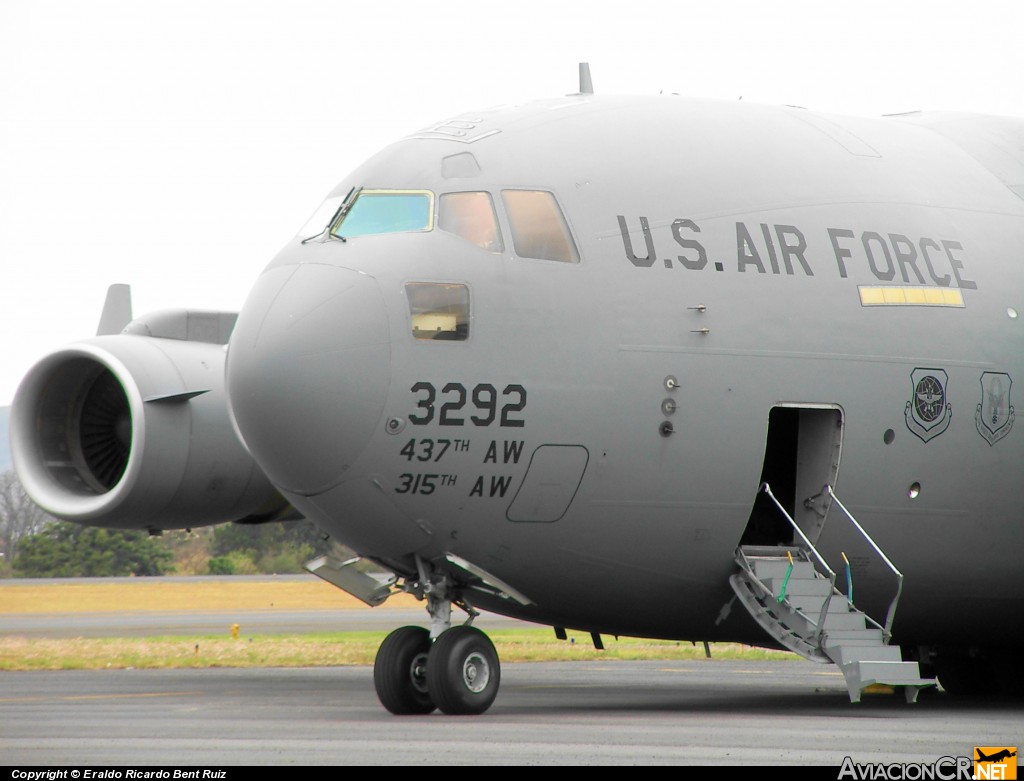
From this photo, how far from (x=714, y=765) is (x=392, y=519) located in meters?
4.22

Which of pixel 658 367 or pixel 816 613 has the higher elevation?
pixel 658 367

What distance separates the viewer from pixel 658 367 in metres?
13.2

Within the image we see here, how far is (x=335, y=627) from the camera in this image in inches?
1210

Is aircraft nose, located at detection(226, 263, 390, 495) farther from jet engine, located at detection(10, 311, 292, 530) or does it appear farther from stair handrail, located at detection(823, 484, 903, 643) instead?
jet engine, located at detection(10, 311, 292, 530)

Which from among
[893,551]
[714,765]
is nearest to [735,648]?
[893,551]

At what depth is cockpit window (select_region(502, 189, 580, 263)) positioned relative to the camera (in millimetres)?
Answer: 13148

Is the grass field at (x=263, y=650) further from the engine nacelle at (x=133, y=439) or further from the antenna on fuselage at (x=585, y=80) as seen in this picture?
the antenna on fuselage at (x=585, y=80)

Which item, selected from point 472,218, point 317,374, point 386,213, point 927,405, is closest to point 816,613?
point 927,405

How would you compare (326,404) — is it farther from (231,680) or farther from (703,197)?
(231,680)

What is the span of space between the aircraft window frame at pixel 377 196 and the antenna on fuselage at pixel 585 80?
259 centimetres

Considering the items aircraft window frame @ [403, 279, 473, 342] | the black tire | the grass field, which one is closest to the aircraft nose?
aircraft window frame @ [403, 279, 473, 342]

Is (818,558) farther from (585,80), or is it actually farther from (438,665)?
(585,80)

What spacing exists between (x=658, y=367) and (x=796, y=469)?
2.01 meters

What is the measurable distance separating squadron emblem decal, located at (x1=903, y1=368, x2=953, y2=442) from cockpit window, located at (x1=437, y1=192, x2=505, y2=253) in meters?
4.00
